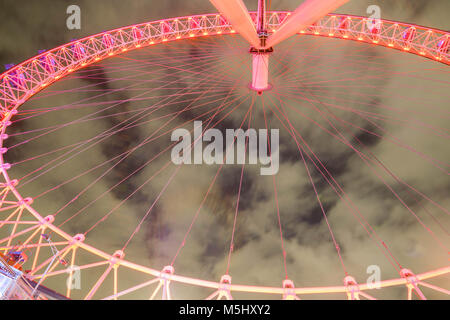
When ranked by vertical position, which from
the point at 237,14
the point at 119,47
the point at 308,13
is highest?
the point at 119,47

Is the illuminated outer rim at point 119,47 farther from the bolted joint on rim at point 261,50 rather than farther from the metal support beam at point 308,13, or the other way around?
the metal support beam at point 308,13

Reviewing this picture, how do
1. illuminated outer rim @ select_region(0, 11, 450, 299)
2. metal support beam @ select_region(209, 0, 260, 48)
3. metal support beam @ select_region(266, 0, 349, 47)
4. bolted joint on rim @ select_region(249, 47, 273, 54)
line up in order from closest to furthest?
1. metal support beam @ select_region(266, 0, 349, 47)
2. metal support beam @ select_region(209, 0, 260, 48)
3. bolted joint on rim @ select_region(249, 47, 273, 54)
4. illuminated outer rim @ select_region(0, 11, 450, 299)

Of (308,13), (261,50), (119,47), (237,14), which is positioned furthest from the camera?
(119,47)

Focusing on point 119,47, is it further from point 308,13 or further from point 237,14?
point 308,13

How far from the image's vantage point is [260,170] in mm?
34719

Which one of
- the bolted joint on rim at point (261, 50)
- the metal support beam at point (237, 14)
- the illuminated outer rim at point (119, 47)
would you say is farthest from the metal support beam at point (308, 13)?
the illuminated outer rim at point (119, 47)

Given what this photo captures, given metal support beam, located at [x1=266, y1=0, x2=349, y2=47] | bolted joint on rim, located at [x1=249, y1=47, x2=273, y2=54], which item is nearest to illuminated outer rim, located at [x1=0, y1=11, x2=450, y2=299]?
bolted joint on rim, located at [x1=249, y1=47, x2=273, y2=54]

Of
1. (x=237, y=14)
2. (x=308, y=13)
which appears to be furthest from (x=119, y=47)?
(x=308, y=13)

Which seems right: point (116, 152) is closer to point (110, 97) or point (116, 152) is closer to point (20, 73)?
point (110, 97)

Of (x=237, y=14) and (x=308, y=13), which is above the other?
(x=237, y=14)
